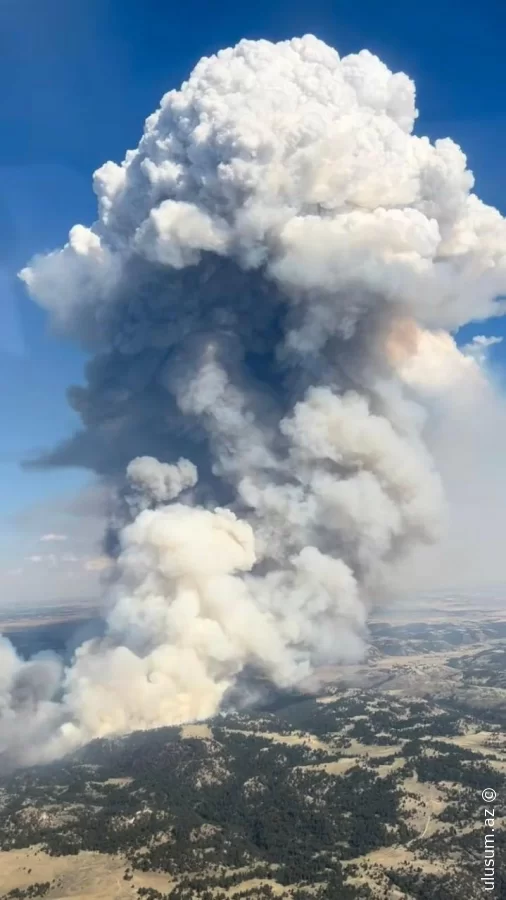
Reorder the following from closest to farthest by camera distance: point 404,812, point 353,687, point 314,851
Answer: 1. point 314,851
2. point 404,812
3. point 353,687

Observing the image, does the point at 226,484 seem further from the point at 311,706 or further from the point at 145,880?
the point at 311,706

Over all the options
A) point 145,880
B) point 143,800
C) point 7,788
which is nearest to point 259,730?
point 143,800

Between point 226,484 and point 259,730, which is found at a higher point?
point 226,484

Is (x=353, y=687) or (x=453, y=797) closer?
(x=453, y=797)

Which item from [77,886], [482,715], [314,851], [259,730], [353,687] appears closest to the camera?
[77,886]

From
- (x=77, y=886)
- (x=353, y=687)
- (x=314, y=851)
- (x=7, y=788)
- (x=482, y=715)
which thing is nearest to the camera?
(x=77, y=886)

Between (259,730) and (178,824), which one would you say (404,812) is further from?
(259,730)

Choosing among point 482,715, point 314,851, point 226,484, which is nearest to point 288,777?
point 314,851

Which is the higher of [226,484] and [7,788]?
[226,484]

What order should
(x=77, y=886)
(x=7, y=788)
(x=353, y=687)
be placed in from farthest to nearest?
(x=353, y=687)
(x=7, y=788)
(x=77, y=886)
